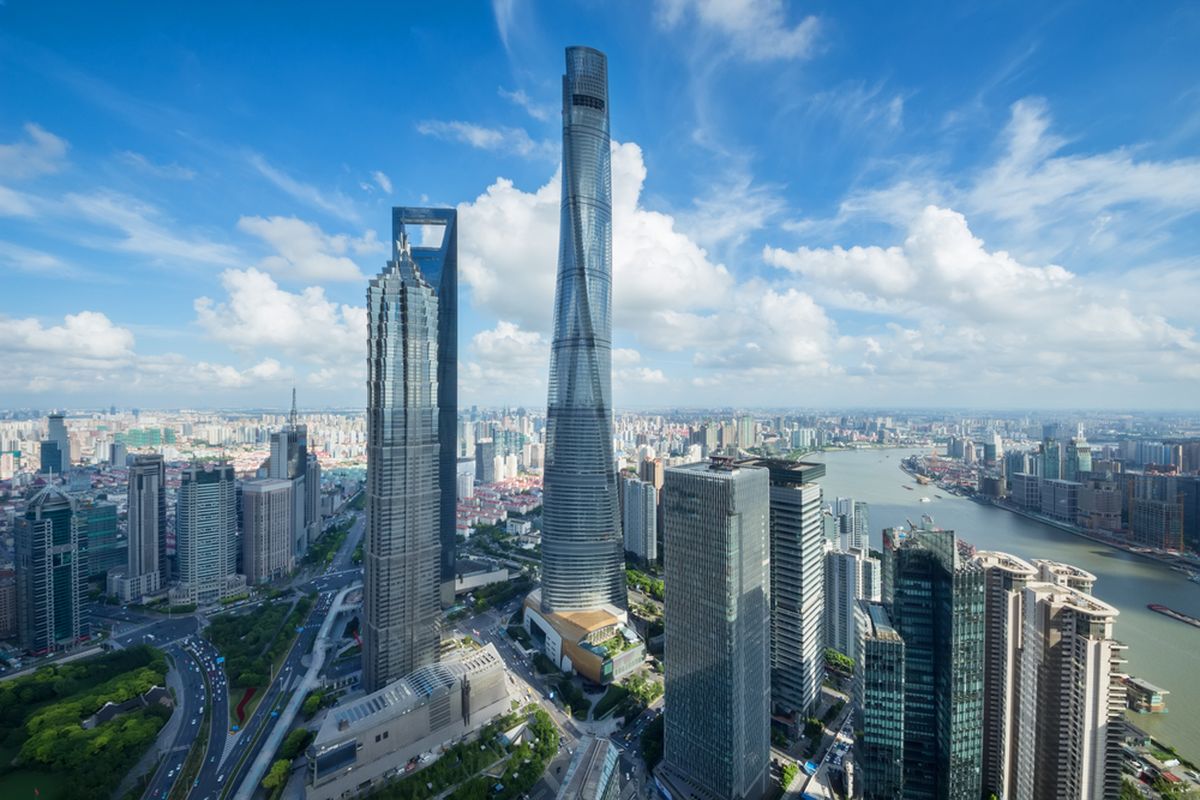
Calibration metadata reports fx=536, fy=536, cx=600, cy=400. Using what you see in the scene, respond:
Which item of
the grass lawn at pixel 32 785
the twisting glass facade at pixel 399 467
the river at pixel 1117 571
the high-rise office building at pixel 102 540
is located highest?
the twisting glass facade at pixel 399 467

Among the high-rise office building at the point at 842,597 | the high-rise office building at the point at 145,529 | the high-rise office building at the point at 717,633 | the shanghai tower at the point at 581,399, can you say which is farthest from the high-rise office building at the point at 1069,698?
the high-rise office building at the point at 145,529

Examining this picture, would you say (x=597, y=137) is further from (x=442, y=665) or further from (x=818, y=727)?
(x=818, y=727)

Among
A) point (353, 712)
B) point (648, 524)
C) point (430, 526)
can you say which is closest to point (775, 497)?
point (430, 526)

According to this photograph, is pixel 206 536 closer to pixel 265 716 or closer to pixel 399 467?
pixel 265 716

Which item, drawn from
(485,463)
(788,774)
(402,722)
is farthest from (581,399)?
(485,463)

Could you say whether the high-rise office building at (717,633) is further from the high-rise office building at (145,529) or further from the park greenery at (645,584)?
the high-rise office building at (145,529)

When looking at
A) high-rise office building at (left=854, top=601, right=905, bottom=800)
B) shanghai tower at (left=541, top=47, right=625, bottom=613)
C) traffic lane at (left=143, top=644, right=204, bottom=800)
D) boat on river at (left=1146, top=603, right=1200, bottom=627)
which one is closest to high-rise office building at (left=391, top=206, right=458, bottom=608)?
shanghai tower at (left=541, top=47, right=625, bottom=613)

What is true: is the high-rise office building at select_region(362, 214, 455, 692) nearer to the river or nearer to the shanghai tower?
the shanghai tower
